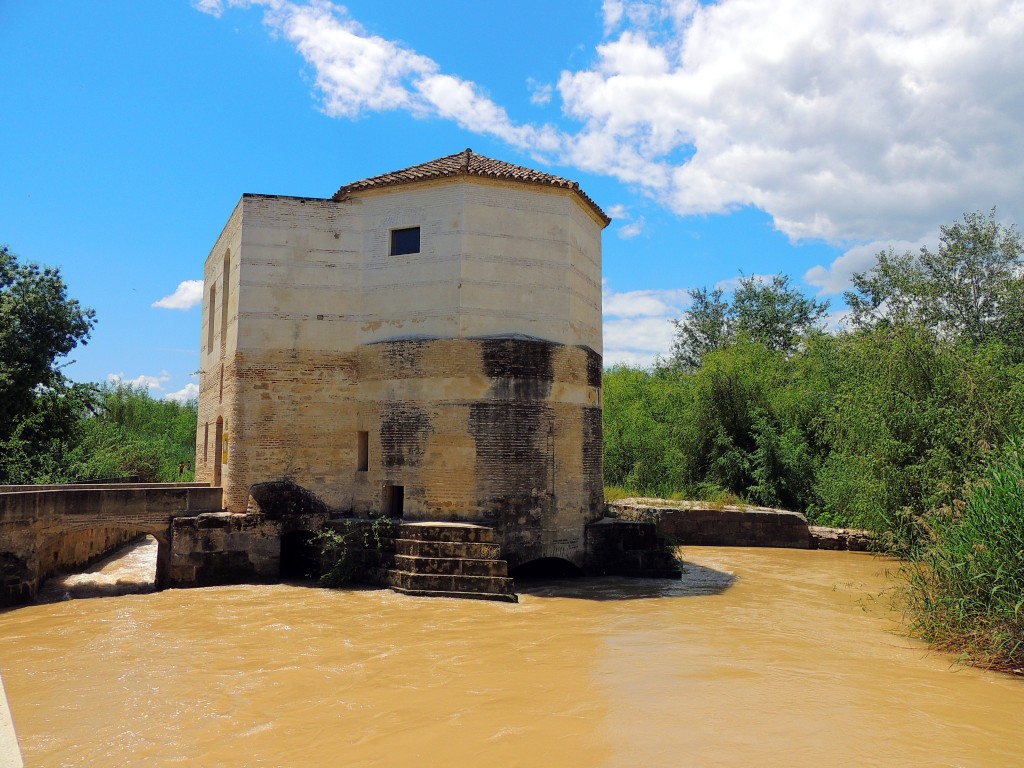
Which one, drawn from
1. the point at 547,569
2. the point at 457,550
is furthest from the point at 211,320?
the point at 547,569

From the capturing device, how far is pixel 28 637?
29.4 feet

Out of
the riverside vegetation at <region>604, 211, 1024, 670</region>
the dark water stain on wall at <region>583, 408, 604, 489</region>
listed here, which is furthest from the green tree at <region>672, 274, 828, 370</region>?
the dark water stain on wall at <region>583, 408, 604, 489</region>

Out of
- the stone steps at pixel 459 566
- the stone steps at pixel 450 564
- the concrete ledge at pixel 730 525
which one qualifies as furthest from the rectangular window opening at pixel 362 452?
the concrete ledge at pixel 730 525

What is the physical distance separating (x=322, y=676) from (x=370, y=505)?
584 centimetres

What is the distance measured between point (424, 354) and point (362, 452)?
2288 mm

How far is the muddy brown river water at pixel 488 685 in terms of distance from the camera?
5.42m

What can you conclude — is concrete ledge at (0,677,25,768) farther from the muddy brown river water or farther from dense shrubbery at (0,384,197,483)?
dense shrubbery at (0,384,197,483)

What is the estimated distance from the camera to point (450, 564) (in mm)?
11320

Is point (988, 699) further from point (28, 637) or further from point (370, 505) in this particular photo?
point (28, 637)

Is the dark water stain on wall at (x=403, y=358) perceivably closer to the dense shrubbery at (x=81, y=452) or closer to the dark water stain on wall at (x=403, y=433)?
the dark water stain on wall at (x=403, y=433)

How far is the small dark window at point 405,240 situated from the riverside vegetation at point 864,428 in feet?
18.3

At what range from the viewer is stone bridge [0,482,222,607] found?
35.2 feet

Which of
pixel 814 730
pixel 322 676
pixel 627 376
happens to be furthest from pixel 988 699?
pixel 627 376

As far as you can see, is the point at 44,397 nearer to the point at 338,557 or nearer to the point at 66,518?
the point at 66,518
